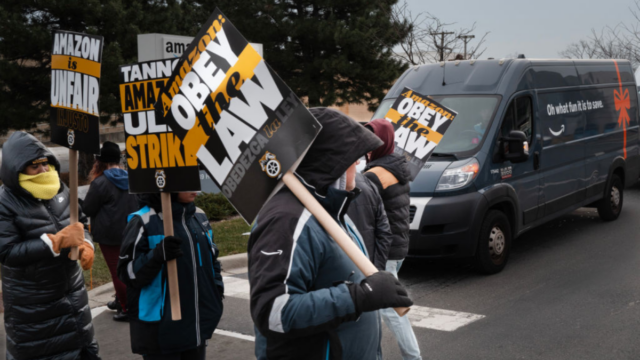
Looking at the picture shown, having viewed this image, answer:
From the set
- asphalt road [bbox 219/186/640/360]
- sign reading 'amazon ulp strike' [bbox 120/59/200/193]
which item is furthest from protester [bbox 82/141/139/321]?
sign reading 'amazon ulp strike' [bbox 120/59/200/193]

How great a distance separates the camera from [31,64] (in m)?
19.2

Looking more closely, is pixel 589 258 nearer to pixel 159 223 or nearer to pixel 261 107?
pixel 159 223

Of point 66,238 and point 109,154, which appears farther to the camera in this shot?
point 109,154

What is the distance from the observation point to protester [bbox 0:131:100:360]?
4.08 meters

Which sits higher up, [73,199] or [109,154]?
[109,154]

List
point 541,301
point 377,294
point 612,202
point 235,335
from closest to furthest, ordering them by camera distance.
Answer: point 377,294, point 235,335, point 541,301, point 612,202

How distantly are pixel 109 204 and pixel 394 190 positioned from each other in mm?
2874

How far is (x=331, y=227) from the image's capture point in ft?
7.43

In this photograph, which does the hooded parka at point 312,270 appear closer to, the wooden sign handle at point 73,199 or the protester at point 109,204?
the wooden sign handle at point 73,199

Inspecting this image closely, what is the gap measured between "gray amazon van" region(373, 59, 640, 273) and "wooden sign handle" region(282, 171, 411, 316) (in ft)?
17.2

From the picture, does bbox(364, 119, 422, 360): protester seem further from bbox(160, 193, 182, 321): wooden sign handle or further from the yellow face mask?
the yellow face mask

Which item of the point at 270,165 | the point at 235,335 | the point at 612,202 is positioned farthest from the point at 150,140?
the point at 612,202

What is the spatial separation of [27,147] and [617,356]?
4707mm

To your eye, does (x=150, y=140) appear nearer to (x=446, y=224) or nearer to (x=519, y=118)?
(x=446, y=224)
